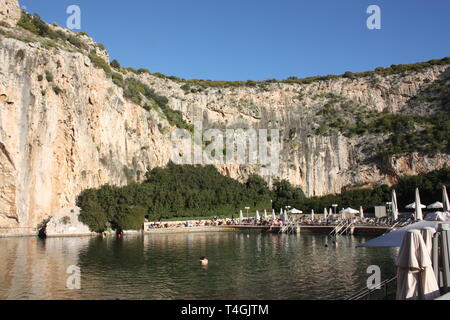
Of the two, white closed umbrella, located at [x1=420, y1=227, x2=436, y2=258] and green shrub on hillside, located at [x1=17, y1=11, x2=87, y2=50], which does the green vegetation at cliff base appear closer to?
green shrub on hillside, located at [x1=17, y1=11, x2=87, y2=50]

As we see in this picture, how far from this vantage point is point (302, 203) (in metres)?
59.0

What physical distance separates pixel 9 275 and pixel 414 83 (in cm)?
7469

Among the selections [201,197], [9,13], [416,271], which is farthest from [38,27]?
[416,271]

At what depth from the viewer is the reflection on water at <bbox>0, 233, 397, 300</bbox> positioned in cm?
1655

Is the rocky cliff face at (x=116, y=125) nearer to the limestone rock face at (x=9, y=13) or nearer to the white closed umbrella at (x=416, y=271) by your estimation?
the limestone rock face at (x=9, y=13)

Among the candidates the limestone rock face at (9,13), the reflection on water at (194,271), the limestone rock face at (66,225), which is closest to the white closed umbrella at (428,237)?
the reflection on water at (194,271)

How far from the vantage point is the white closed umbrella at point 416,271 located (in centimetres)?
918

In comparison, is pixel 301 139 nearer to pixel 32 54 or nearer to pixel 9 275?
pixel 32 54

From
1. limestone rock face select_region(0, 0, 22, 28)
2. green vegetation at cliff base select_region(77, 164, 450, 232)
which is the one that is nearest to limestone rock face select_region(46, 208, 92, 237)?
green vegetation at cliff base select_region(77, 164, 450, 232)

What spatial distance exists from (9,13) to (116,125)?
20.6m

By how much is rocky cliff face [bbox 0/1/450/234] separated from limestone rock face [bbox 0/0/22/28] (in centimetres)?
44

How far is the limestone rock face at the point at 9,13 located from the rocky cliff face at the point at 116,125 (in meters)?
0.44
